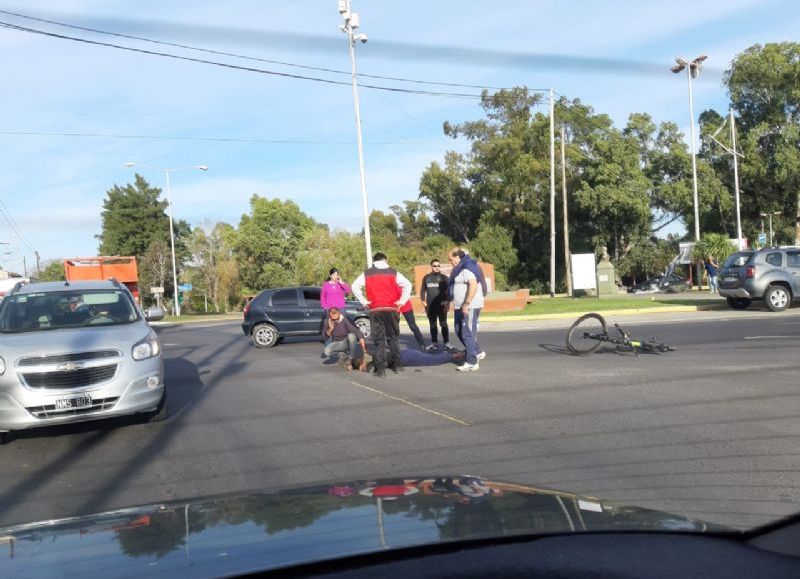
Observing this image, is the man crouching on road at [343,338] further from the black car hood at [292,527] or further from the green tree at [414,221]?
the green tree at [414,221]

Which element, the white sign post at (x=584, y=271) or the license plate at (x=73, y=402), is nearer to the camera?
the license plate at (x=73, y=402)

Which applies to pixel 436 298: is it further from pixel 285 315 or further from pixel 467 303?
pixel 285 315

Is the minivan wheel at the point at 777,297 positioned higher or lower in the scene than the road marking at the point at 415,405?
higher

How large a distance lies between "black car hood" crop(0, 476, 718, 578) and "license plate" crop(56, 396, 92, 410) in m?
4.68

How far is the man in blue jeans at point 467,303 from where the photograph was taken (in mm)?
11516

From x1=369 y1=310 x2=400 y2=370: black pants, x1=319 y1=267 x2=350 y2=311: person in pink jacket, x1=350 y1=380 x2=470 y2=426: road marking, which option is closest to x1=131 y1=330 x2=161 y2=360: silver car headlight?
x1=350 y1=380 x2=470 y2=426: road marking

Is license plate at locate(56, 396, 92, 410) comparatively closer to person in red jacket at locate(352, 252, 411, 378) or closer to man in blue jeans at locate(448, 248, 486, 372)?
person in red jacket at locate(352, 252, 411, 378)

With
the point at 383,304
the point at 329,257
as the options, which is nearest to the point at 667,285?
the point at 329,257

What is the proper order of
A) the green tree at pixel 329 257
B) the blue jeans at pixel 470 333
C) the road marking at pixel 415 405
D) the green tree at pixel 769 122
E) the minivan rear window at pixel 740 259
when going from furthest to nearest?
the green tree at pixel 329 257
the green tree at pixel 769 122
the minivan rear window at pixel 740 259
the blue jeans at pixel 470 333
the road marking at pixel 415 405

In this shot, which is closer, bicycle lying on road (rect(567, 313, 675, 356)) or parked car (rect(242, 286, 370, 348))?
bicycle lying on road (rect(567, 313, 675, 356))

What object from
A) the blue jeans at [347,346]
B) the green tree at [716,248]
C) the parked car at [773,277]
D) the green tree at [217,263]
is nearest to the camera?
the blue jeans at [347,346]

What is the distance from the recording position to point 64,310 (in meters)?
8.79

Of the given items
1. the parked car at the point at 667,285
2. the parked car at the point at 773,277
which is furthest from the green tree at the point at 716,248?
the parked car at the point at 773,277

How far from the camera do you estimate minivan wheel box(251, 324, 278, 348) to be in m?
18.7
